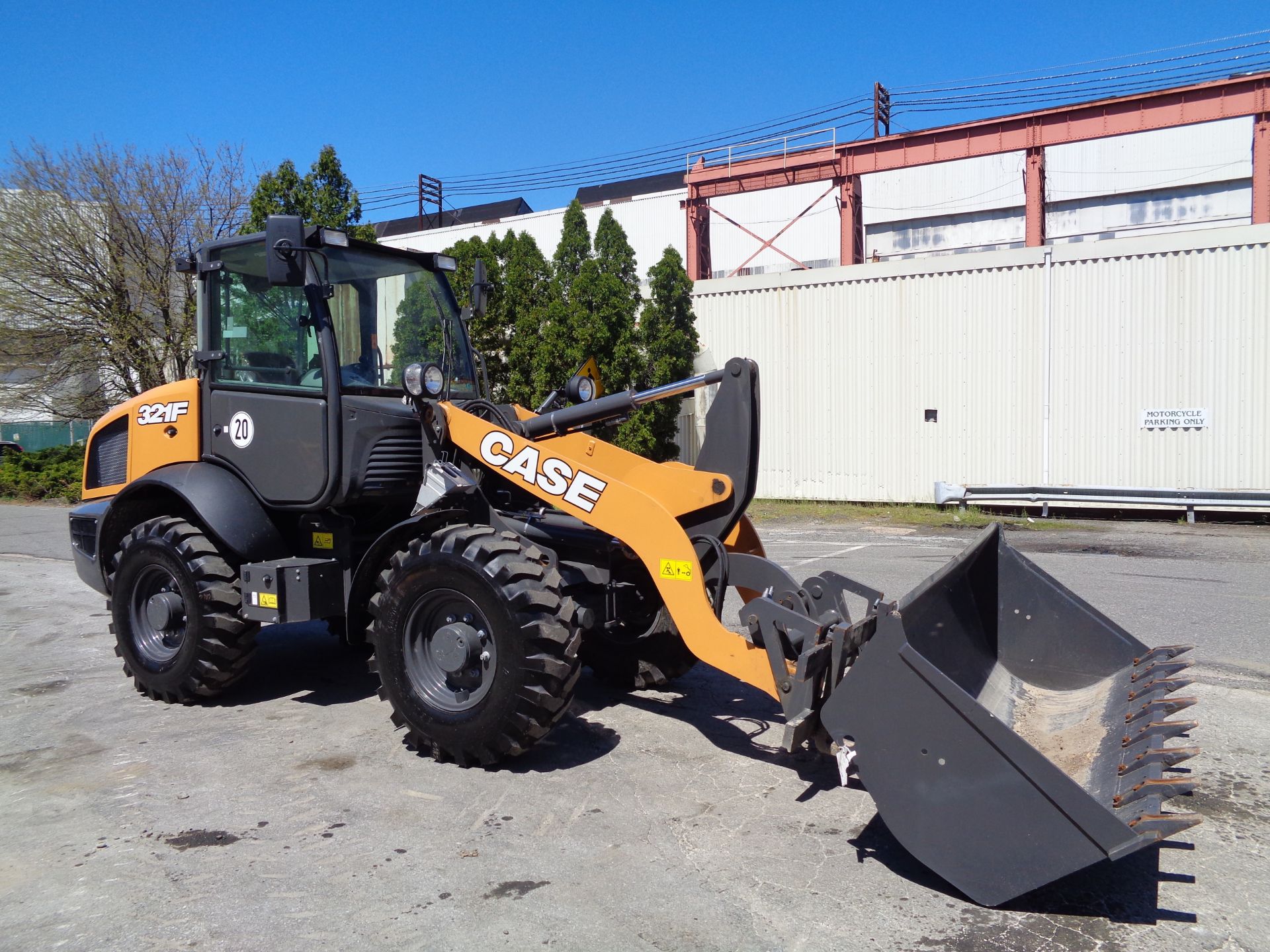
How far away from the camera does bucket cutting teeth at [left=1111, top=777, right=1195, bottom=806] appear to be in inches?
130

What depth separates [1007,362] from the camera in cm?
1745

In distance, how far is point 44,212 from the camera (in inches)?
825

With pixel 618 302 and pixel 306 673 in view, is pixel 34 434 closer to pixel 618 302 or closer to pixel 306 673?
pixel 618 302

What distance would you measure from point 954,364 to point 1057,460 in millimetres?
2464

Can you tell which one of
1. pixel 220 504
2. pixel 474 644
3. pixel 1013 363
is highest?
pixel 1013 363

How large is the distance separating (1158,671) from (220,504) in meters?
5.11

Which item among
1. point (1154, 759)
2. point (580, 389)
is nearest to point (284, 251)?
point (580, 389)

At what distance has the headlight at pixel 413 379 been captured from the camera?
5.37m

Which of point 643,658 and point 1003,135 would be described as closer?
point 643,658

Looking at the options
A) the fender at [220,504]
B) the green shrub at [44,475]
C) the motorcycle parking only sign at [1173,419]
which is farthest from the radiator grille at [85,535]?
the green shrub at [44,475]

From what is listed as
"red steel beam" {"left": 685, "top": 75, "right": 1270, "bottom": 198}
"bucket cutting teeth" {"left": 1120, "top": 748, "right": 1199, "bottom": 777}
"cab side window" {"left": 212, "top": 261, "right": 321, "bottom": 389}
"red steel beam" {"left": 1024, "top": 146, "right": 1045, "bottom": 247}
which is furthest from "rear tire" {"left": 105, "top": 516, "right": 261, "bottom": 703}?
"red steel beam" {"left": 1024, "top": 146, "right": 1045, "bottom": 247}

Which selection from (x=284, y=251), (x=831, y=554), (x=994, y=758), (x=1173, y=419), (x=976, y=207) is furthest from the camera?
(x=976, y=207)

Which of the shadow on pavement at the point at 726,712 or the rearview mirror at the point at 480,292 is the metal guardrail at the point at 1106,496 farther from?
the rearview mirror at the point at 480,292

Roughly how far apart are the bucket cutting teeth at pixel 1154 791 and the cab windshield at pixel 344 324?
439 cm
